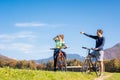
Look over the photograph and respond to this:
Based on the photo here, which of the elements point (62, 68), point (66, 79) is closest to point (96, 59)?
point (62, 68)

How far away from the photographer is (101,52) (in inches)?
871

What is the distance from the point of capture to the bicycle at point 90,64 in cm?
2336

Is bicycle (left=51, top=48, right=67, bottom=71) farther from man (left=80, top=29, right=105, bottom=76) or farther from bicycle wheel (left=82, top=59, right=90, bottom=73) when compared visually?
man (left=80, top=29, right=105, bottom=76)

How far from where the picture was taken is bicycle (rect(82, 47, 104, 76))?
23.4m

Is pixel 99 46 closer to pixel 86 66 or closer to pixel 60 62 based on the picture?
pixel 86 66

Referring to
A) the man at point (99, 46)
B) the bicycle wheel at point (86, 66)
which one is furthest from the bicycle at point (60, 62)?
the man at point (99, 46)

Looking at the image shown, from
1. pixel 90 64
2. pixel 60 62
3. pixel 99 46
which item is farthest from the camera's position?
pixel 90 64

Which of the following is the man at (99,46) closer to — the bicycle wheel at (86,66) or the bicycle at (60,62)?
the bicycle wheel at (86,66)

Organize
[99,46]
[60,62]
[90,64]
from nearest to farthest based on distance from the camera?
[99,46]
[60,62]
[90,64]

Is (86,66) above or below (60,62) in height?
below

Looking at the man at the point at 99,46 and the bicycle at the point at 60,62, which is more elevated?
the man at the point at 99,46

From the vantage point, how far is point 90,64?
23.9 m

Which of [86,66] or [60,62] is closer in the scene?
[60,62]

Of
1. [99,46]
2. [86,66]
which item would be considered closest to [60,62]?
[86,66]
